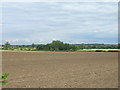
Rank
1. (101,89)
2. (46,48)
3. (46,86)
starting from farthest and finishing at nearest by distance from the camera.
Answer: (46,48) → (46,86) → (101,89)

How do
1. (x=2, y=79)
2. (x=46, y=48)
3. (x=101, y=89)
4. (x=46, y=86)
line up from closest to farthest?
1. (x=2, y=79)
2. (x=101, y=89)
3. (x=46, y=86)
4. (x=46, y=48)

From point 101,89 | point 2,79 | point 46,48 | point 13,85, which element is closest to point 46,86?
point 13,85

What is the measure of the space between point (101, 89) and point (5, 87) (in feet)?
15.0

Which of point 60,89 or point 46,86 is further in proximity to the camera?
point 46,86

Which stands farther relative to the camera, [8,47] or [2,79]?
[8,47]

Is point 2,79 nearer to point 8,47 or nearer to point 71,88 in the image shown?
point 71,88

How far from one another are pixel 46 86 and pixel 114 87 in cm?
334

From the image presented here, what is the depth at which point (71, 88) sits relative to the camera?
11.9 m

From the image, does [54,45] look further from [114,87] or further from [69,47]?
[114,87]

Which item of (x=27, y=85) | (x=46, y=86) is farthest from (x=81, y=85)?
(x=27, y=85)

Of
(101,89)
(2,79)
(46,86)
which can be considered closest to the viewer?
(2,79)

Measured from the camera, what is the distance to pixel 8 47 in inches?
3125

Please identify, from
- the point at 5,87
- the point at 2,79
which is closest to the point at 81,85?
the point at 5,87

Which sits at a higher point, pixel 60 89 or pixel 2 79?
pixel 2 79
